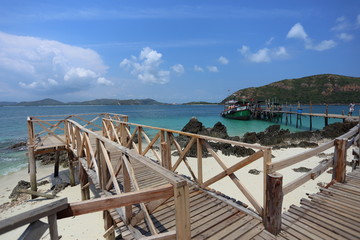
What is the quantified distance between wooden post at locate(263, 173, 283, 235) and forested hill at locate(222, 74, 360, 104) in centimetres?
10655

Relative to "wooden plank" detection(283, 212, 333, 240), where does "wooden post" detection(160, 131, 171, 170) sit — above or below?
above

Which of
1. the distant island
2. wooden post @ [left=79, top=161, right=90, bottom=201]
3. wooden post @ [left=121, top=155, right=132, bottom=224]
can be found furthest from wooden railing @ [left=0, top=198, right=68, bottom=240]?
the distant island

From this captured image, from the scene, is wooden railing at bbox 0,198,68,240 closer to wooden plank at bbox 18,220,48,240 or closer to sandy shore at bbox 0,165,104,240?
wooden plank at bbox 18,220,48,240

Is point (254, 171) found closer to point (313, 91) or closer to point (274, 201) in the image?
point (274, 201)

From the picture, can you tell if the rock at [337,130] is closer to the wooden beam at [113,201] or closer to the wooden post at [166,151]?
the wooden post at [166,151]

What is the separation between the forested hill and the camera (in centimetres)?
10011

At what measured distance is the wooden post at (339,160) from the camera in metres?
4.48

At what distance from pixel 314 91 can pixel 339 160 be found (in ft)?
423

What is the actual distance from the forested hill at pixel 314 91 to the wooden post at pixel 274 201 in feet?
350

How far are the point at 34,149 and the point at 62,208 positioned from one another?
10.8 meters

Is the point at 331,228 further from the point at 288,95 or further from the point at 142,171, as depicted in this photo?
the point at 288,95

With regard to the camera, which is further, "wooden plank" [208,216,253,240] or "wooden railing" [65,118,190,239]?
"wooden plank" [208,216,253,240]

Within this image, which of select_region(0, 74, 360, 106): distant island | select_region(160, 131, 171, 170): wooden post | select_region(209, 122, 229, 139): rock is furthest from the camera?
select_region(0, 74, 360, 106): distant island

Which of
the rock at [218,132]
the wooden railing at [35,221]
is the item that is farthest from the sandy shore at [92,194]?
the rock at [218,132]
